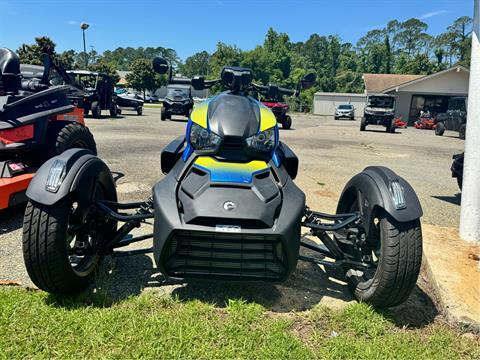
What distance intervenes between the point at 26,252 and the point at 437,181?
26.0 feet

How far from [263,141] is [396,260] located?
128 cm

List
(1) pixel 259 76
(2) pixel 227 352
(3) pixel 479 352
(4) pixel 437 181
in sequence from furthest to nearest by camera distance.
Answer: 1. (1) pixel 259 76
2. (4) pixel 437 181
3. (3) pixel 479 352
4. (2) pixel 227 352

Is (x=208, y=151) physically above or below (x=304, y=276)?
above

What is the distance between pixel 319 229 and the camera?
10.00 feet

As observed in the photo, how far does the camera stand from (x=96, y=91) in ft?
64.1

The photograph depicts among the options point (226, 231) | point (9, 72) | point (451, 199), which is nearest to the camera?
point (226, 231)

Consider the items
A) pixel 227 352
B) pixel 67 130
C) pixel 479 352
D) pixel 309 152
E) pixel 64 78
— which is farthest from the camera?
pixel 309 152

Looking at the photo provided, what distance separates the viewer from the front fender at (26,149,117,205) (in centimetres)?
254

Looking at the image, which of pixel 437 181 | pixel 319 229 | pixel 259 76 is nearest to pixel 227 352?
pixel 319 229

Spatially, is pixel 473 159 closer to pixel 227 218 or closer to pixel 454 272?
pixel 454 272

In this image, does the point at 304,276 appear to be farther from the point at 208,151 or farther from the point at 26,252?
the point at 26,252

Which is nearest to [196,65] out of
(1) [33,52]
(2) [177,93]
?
(1) [33,52]

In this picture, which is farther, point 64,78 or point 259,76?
point 259,76

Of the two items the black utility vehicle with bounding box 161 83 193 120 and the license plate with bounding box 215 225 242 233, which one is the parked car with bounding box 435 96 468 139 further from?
the license plate with bounding box 215 225 242 233
